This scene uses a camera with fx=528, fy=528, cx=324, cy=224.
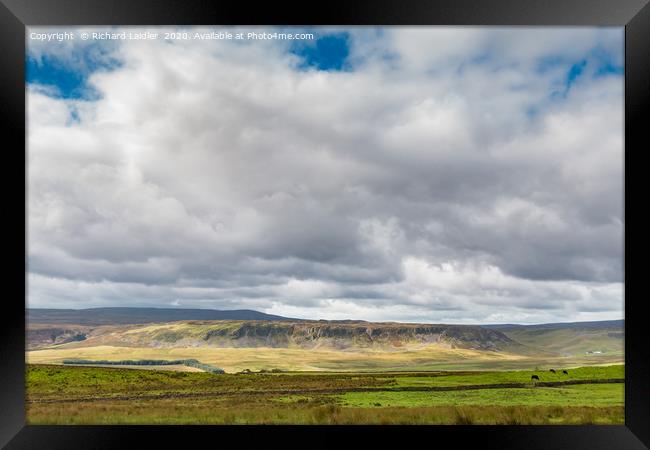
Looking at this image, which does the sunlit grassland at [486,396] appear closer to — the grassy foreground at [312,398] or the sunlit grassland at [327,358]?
the grassy foreground at [312,398]

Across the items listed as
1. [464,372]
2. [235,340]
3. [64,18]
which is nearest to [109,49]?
[64,18]

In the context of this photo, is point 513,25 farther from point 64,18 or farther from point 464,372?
point 464,372

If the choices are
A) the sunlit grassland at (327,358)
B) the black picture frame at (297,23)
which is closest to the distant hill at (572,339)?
the sunlit grassland at (327,358)

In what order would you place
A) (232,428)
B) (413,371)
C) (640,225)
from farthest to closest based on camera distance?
(413,371) → (232,428) → (640,225)

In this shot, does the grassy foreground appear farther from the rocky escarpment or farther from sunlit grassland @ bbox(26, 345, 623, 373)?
the rocky escarpment

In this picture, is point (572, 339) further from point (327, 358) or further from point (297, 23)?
point (297, 23)

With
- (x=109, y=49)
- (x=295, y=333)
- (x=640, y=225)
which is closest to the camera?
(x=640, y=225)

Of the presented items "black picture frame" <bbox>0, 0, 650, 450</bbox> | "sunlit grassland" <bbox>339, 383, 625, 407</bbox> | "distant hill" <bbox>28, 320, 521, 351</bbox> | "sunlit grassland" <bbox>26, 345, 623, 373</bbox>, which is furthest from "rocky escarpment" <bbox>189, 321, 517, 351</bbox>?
"black picture frame" <bbox>0, 0, 650, 450</bbox>
